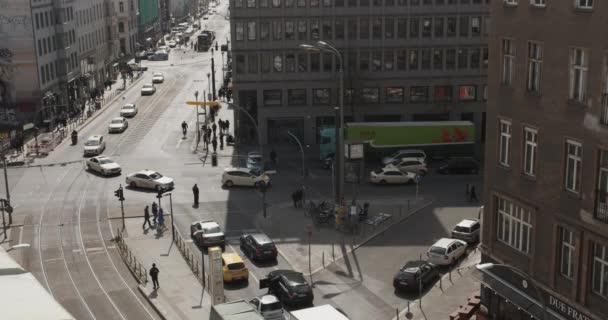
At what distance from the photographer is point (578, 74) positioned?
28.1 m

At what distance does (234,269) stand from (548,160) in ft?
63.2

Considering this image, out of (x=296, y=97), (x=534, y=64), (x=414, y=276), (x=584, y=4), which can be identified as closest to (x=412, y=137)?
(x=296, y=97)

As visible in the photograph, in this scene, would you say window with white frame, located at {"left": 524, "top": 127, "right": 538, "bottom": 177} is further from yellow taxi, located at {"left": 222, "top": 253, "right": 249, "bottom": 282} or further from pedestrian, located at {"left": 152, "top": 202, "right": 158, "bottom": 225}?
pedestrian, located at {"left": 152, "top": 202, "right": 158, "bottom": 225}

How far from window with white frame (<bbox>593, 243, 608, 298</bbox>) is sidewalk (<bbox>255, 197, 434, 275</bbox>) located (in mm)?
19122

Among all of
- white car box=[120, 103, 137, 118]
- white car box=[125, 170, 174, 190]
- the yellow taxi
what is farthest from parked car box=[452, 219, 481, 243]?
white car box=[120, 103, 137, 118]

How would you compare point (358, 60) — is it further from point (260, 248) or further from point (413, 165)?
point (260, 248)

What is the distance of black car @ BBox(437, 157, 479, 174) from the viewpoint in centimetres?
6488

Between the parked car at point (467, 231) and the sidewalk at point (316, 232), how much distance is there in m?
5.18

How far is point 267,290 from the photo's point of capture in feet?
137

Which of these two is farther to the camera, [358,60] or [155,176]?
[358,60]

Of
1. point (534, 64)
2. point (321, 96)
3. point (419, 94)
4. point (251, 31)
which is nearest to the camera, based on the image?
point (534, 64)

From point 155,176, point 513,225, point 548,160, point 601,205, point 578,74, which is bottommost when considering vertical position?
point 155,176

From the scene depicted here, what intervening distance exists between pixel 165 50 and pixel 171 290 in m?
116

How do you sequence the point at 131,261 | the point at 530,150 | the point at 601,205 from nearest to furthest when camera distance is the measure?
the point at 601,205 < the point at 530,150 < the point at 131,261
